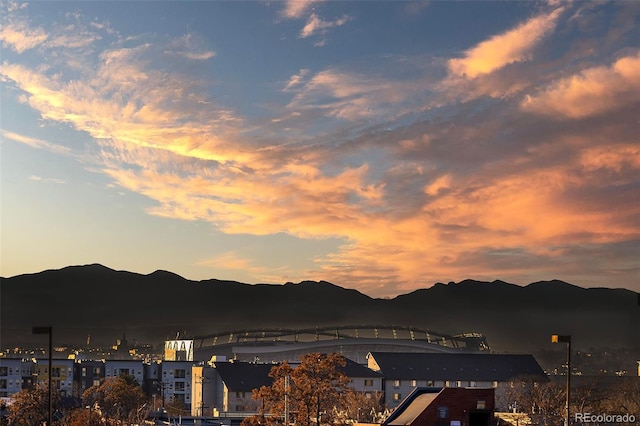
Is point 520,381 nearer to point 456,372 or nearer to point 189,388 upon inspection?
point 456,372

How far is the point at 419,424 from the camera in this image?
222 feet

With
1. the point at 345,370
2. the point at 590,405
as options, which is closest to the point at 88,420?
the point at 590,405

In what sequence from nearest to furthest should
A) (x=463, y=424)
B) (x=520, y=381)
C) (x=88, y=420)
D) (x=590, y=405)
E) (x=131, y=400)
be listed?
(x=463, y=424) → (x=88, y=420) → (x=590, y=405) → (x=131, y=400) → (x=520, y=381)

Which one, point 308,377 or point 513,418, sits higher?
point 308,377

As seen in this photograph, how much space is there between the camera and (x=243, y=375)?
490ft

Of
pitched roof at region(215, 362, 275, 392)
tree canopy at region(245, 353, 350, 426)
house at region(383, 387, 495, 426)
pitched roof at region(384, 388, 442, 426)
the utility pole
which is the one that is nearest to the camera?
the utility pole

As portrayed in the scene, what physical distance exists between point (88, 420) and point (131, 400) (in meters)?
35.0

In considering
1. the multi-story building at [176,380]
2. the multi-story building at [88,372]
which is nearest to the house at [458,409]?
the multi-story building at [176,380]

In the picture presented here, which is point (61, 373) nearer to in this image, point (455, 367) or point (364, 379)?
point (364, 379)

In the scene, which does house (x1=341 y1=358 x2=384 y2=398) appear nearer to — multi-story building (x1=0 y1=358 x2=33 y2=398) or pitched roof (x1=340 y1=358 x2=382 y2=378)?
pitched roof (x1=340 y1=358 x2=382 y2=378)

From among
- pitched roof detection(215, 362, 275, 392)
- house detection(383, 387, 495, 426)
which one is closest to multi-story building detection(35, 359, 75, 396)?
pitched roof detection(215, 362, 275, 392)

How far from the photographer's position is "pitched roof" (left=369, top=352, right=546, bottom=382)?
166 m

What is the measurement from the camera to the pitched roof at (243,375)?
14612 cm

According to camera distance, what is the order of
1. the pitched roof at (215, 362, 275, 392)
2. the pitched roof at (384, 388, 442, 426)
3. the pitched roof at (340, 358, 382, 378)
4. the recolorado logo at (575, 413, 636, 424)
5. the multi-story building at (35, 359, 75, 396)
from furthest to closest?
the multi-story building at (35, 359, 75, 396) < the pitched roof at (340, 358, 382, 378) < the pitched roof at (215, 362, 275, 392) < the recolorado logo at (575, 413, 636, 424) < the pitched roof at (384, 388, 442, 426)
